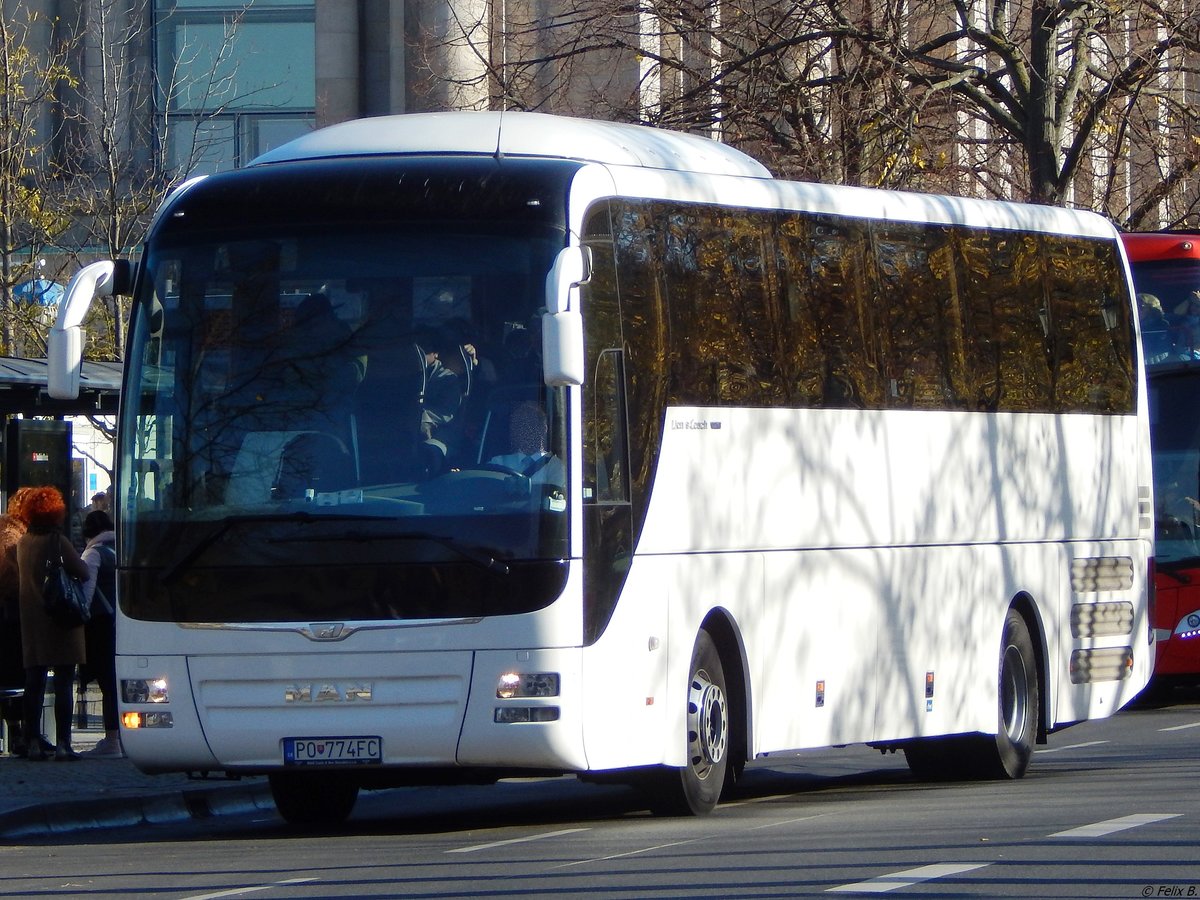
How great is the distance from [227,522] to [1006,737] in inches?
227

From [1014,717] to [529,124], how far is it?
537cm

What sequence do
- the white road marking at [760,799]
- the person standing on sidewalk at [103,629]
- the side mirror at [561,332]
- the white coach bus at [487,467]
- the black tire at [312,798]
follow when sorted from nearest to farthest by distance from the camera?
the side mirror at [561,332], the white coach bus at [487,467], the black tire at [312,798], the white road marking at [760,799], the person standing on sidewalk at [103,629]

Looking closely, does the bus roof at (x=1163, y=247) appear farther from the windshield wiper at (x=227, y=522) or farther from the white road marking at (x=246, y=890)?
the white road marking at (x=246, y=890)

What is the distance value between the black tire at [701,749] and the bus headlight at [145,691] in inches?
96.5

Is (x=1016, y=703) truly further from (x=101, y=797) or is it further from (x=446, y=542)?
(x=101, y=797)

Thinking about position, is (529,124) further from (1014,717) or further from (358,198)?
Answer: (1014,717)

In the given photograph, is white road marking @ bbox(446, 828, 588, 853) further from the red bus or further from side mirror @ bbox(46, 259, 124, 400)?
the red bus

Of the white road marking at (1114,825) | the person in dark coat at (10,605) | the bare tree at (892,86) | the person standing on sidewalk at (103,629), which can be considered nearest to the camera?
the white road marking at (1114,825)

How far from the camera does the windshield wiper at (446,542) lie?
35.6 feet

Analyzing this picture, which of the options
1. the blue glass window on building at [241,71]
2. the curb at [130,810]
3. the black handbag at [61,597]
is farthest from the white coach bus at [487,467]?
the blue glass window on building at [241,71]

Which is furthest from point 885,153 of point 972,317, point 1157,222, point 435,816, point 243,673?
point 243,673

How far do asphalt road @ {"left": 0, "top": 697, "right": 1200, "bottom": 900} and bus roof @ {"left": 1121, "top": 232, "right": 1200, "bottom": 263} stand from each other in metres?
7.47

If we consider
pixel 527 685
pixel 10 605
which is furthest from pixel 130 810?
pixel 527 685

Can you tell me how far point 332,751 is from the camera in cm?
1105
